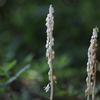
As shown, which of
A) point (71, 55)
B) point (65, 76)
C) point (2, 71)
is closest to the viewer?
point (2, 71)

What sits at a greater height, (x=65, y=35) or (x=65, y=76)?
(x=65, y=35)

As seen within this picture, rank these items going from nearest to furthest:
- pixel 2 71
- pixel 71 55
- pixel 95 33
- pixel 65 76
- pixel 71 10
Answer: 1. pixel 95 33
2. pixel 2 71
3. pixel 65 76
4. pixel 71 55
5. pixel 71 10

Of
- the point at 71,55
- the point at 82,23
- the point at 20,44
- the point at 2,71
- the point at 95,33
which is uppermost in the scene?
the point at 82,23

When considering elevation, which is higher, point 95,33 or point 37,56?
point 37,56

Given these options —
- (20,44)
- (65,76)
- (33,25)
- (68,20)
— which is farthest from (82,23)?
(65,76)

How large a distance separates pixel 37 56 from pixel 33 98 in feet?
7.40

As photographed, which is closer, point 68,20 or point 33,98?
point 33,98

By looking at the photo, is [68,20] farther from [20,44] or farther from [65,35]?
[20,44]

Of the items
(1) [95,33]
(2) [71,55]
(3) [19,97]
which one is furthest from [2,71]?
(2) [71,55]

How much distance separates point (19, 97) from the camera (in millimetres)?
1745

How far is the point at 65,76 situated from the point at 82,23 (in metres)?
2.04

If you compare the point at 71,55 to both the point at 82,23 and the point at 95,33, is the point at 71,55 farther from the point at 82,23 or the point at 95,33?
the point at 95,33

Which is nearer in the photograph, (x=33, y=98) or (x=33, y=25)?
(x=33, y=98)

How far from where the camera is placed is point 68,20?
4449 millimetres
